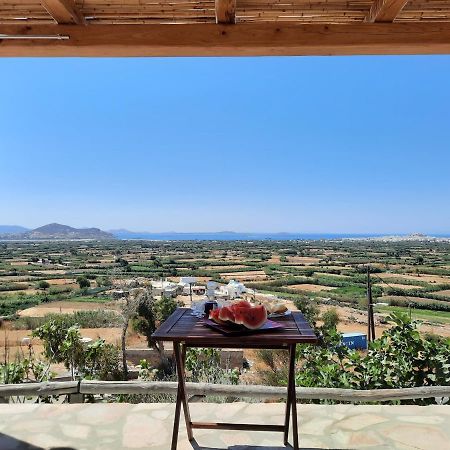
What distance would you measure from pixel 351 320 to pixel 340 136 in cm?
1479

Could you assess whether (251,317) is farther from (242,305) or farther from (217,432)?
(217,432)

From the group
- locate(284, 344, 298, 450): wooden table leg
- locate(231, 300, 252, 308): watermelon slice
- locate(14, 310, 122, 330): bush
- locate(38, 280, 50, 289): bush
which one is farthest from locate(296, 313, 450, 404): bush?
locate(38, 280, 50, 289): bush

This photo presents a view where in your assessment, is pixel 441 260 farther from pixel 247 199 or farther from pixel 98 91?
pixel 98 91

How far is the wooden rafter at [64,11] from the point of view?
1.63 m

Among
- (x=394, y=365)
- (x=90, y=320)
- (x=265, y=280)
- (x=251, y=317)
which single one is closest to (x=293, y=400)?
(x=251, y=317)

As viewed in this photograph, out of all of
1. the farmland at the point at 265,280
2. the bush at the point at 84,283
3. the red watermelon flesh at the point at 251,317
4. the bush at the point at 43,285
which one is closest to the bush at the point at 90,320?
the farmland at the point at 265,280

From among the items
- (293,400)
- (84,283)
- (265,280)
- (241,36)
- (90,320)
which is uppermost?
(241,36)

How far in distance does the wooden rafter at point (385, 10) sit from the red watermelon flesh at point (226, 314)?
4.24 ft

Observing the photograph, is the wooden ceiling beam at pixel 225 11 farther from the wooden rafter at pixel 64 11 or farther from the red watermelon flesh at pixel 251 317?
the red watermelon flesh at pixel 251 317

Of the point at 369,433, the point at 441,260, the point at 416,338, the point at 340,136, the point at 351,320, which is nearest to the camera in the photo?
the point at 369,433

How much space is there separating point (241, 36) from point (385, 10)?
0.57 m

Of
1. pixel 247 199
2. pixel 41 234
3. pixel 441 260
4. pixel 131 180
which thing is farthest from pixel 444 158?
pixel 41 234

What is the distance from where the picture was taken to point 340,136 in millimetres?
30109

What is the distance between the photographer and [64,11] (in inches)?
66.6
